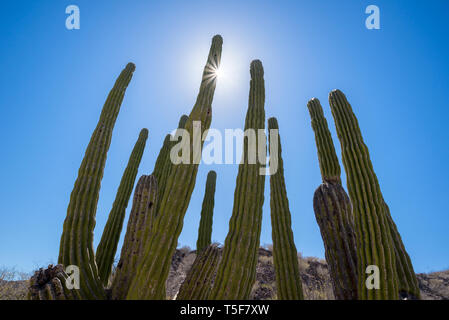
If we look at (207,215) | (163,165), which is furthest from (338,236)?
(163,165)

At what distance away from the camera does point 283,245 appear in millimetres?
4855

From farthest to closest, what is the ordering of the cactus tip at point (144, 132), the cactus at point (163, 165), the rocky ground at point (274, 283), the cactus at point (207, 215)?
the rocky ground at point (274, 283), the cactus tip at point (144, 132), the cactus at point (207, 215), the cactus at point (163, 165)

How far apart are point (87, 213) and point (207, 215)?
3.28 m

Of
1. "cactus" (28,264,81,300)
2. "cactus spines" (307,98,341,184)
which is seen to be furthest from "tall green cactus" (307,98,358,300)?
"cactus" (28,264,81,300)

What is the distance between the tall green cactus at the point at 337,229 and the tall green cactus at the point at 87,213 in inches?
136

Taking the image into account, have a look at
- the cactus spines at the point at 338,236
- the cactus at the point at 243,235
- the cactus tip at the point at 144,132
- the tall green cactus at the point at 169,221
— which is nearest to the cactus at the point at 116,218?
the cactus tip at the point at 144,132

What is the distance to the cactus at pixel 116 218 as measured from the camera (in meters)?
5.34

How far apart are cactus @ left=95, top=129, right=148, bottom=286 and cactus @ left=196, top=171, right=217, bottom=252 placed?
1.93 m

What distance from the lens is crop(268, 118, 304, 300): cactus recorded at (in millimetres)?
4508

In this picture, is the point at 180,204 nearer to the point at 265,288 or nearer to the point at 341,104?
the point at 341,104

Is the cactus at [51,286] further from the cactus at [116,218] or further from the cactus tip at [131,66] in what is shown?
the cactus tip at [131,66]

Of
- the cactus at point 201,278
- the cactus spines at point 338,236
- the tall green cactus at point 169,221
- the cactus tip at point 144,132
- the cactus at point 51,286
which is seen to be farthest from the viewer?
the cactus tip at point 144,132

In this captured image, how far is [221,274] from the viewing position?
3604 millimetres
